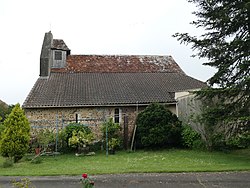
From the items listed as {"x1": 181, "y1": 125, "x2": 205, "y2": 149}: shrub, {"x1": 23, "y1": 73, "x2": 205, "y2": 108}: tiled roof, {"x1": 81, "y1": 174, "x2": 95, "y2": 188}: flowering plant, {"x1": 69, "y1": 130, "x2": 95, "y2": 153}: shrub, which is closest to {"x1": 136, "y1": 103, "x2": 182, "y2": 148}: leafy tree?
{"x1": 181, "y1": 125, "x2": 205, "y2": 149}: shrub

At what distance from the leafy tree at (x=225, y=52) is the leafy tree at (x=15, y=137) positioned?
854 centimetres

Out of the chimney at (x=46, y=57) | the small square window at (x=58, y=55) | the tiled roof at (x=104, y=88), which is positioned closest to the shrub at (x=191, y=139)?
the tiled roof at (x=104, y=88)

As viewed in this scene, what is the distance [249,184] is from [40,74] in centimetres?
1806

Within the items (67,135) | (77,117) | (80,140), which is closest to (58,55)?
(77,117)

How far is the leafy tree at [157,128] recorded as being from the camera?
51.1 ft

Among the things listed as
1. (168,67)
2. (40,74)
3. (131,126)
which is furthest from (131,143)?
(168,67)

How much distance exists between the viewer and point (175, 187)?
6.86 m

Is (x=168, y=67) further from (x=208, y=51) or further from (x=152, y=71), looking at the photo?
(x=208, y=51)

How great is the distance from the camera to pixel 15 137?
490 inches

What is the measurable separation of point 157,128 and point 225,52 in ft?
21.2

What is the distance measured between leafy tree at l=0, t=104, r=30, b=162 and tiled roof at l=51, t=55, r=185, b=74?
10.7 meters

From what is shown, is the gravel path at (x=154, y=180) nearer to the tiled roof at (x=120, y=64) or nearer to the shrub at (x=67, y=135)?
the shrub at (x=67, y=135)

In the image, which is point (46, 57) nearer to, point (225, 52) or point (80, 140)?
point (80, 140)

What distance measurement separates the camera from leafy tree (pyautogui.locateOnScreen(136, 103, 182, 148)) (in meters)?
15.6
